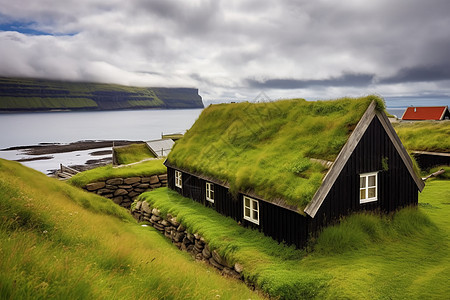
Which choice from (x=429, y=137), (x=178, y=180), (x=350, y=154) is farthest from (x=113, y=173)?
(x=429, y=137)

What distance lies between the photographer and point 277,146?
1468cm

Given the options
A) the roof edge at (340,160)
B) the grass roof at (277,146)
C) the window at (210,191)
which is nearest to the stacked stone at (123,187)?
the grass roof at (277,146)

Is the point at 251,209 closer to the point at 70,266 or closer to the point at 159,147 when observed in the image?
the point at 70,266

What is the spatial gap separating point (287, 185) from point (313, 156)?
1.88 metres

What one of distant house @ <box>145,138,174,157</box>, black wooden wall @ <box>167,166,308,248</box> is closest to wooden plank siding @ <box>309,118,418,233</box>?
black wooden wall @ <box>167,166,308,248</box>

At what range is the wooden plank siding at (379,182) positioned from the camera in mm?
12078

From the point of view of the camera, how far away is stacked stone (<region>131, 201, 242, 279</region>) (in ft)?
40.0

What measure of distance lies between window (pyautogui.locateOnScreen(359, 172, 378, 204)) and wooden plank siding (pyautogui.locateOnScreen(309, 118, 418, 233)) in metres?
0.20

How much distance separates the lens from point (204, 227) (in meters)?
14.9

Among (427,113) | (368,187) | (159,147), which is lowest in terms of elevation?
(368,187)

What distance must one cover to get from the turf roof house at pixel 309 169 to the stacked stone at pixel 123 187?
12.2m

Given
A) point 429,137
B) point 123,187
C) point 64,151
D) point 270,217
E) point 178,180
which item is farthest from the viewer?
point 64,151

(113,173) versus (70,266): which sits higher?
(70,266)

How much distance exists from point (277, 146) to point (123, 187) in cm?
1800
